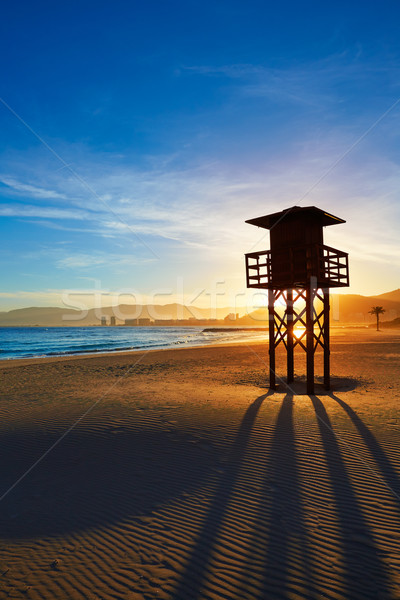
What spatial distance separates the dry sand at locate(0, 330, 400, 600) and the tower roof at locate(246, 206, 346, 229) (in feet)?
25.0

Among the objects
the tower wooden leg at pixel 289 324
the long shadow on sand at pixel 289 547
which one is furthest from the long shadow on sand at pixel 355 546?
the tower wooden leg at pixel 289 324

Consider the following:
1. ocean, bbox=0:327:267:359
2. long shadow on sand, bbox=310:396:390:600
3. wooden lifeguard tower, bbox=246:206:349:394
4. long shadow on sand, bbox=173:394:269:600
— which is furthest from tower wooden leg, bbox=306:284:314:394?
ocean, bbox=0:327:267:359

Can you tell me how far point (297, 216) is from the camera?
568 inches

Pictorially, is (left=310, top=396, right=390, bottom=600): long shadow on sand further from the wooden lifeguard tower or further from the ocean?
the ocean

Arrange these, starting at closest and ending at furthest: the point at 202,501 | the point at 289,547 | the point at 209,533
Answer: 1. the point at 289,547
2. the point at 209,533
3. the point at 202,501

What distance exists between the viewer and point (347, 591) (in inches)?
153

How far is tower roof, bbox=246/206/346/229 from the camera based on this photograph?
1399 cm

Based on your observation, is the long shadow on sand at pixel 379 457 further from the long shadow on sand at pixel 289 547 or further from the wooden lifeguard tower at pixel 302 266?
the wooden lifeguard tower at pixel 302 266

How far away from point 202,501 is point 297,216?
39.0ft

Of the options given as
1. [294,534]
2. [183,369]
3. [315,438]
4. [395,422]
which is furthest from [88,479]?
[183,369]

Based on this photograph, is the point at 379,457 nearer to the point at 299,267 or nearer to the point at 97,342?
the point at 299,267

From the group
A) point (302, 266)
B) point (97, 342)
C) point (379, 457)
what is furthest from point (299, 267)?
point (97, 342)

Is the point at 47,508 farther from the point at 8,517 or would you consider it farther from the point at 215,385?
the point at 215,385

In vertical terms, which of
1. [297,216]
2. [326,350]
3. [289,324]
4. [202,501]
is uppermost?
[297,216]
